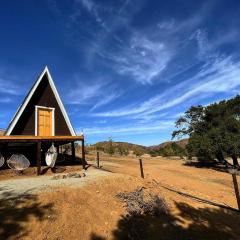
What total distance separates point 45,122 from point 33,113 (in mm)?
1184

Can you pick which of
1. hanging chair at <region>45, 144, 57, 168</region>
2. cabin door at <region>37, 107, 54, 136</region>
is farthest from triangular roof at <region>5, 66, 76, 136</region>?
hanging chair at <region>45, 144, 57, 168</region>

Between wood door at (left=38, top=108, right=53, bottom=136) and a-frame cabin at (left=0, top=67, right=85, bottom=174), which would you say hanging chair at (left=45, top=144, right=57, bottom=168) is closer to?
a-frame cabin at (left=0, top=67, right=85, bottom=174)

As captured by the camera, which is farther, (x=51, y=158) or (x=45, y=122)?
(x=45, y=122)

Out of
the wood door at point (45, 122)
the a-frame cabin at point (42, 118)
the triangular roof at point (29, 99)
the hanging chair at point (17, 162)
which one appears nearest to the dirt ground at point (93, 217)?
the hanging chair at point (17, 162)

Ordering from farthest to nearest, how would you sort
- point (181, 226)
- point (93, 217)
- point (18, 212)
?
point (181, 226)
point (93, 217)
point (18, 212)

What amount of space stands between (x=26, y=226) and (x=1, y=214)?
101 cm

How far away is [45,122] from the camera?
20109mm

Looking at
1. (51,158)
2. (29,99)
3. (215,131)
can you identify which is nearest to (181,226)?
(51,158)

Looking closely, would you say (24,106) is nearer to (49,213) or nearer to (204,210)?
(49,213)

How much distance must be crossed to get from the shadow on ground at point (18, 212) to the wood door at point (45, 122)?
10448 millimetres

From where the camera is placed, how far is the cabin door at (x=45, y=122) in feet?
64.6

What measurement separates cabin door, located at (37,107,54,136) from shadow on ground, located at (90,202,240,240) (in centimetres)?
1259

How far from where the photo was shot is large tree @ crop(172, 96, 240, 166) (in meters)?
25.6

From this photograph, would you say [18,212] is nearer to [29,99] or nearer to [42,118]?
[29,99]
